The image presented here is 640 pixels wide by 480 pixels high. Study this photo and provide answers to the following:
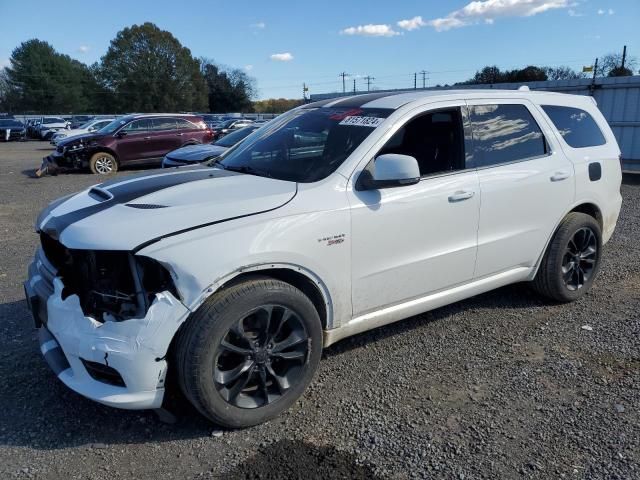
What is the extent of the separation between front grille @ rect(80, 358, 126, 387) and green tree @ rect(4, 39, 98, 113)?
8530 centimetres

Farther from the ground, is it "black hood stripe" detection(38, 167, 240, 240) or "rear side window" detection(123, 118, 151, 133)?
"rear side window" detection(123, 118, 151, 133)

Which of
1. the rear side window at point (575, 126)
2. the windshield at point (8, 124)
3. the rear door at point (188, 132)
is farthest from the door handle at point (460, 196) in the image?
the windshield at point (8, 124)

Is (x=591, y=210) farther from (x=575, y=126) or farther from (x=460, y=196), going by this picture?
(x=460, y=196)

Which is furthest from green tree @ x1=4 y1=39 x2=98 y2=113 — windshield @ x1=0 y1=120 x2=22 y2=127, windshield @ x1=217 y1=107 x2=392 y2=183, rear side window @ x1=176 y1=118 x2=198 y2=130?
windshield @ x1=217 y1=107 x2=392 y2=183

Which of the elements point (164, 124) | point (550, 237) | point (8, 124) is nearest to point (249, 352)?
point (550, 237)

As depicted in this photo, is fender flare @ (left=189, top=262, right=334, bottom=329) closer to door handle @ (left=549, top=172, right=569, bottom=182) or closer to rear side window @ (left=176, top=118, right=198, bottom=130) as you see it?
door handle @ (left=549, top=172, right=569, bottom=182)

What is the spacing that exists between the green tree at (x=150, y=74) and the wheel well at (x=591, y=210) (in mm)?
76495

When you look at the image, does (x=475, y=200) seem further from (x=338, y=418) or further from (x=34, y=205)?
(x=34, y=205)

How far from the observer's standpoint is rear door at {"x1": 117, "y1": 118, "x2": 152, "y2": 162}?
15.6m

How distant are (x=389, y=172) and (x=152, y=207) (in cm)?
140

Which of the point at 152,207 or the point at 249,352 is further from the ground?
the point at 152,207

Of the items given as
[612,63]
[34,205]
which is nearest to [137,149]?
[34,205]

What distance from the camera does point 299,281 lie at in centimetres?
307

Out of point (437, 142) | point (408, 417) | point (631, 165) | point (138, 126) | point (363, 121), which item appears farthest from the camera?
point (138, 126)
